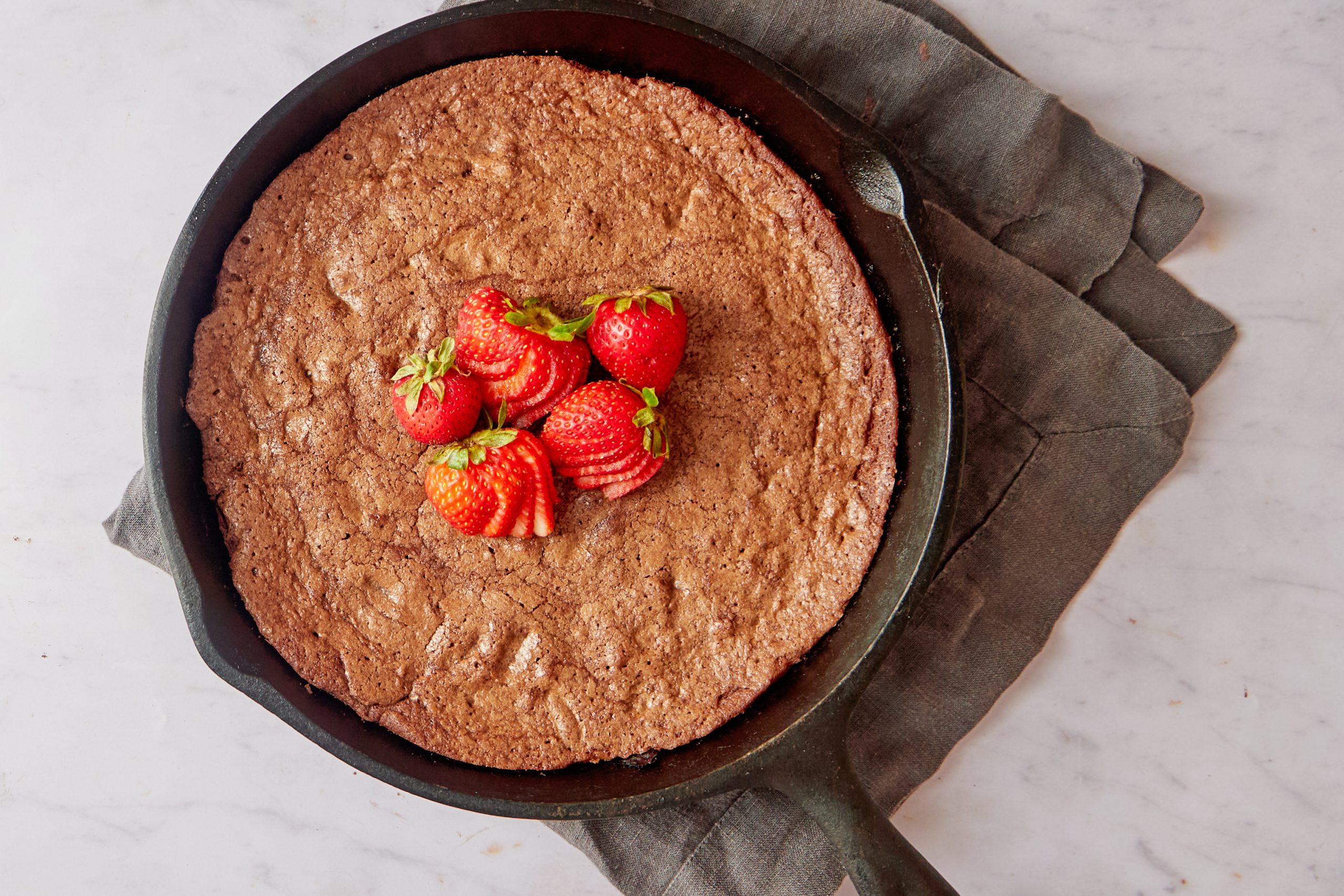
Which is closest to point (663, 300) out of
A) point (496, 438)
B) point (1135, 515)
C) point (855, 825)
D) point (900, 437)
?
point (496, 438)

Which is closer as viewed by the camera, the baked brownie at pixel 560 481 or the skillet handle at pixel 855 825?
the skillet handle at pixel 855 825

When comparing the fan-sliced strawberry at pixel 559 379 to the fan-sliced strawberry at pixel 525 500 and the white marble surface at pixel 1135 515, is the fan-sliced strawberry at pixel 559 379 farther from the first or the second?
the white marble surface at pixel 1135 515

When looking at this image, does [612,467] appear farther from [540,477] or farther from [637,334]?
[637,334]

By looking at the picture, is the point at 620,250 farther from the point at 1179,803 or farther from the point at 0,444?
the point at 1179,803

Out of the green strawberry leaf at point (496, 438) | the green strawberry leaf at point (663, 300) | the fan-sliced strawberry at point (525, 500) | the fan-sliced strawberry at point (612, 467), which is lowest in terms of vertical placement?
the fan-sliced strawberry at point (525, 500)

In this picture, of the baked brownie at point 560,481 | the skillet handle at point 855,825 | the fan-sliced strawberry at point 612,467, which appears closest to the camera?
the skillet handle at point 855,825

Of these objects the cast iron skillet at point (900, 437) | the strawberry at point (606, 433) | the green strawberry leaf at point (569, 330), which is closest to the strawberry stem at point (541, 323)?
the green strawberry leaf at point (569, 330)

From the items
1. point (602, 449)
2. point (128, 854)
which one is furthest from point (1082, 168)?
point (128, 854)
